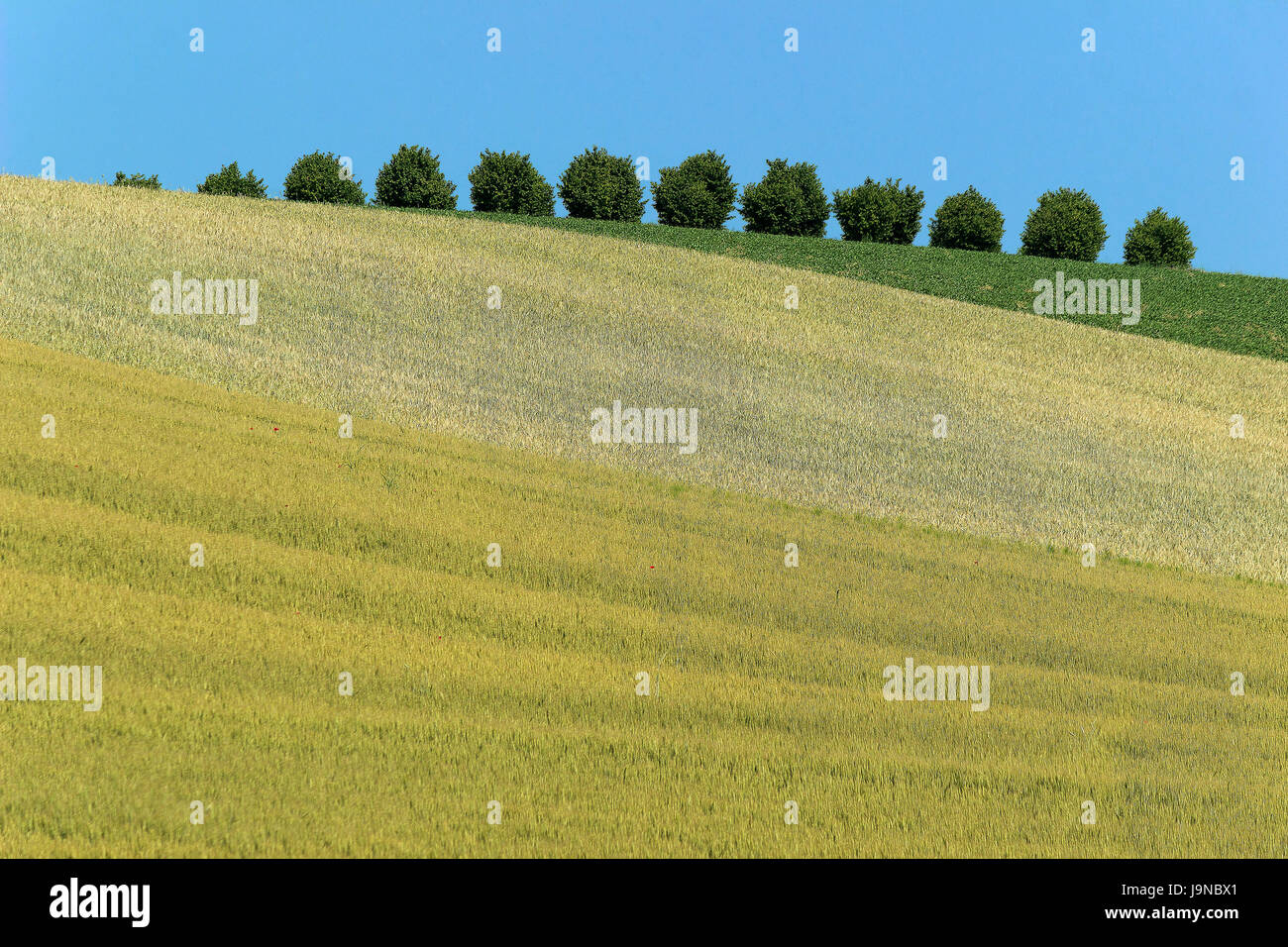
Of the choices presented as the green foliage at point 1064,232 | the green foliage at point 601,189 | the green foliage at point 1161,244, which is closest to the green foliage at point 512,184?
the green foliage at point 601,189

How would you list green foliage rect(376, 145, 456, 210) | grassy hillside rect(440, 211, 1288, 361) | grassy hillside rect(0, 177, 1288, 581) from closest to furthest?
grassy hillside rect(0, 177, 1288, 581), grassy hillside rect(440, 211, 1288, 361), green foliage rect(376, 145, 456, 210)

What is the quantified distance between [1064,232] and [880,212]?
12397 millimetres

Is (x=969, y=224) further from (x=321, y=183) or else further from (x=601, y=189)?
(x=321, y=183)

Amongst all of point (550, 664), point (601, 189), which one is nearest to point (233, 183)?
point (601, 189)

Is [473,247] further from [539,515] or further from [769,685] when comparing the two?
[769,685]

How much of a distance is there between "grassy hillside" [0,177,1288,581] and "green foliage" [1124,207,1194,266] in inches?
1225

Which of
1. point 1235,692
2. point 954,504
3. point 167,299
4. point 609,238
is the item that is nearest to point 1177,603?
point 1235,692

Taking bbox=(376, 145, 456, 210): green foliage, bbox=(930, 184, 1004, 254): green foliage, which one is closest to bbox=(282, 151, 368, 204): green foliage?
bbox=(376, 145, 456, 210): green foliage

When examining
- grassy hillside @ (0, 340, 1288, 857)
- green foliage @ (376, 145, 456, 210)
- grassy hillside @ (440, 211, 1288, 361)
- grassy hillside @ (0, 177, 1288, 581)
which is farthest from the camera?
green foliage @ (376, 145, 456, 210)

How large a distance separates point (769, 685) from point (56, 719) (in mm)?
7867

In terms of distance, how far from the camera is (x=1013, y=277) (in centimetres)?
→ 6256

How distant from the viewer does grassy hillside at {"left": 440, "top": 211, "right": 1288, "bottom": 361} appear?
54.8 meters

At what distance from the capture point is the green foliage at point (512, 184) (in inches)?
2992

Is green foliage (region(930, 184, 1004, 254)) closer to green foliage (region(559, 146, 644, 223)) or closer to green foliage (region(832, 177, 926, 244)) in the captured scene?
green foliage (region(832, 177, 926, 244))
